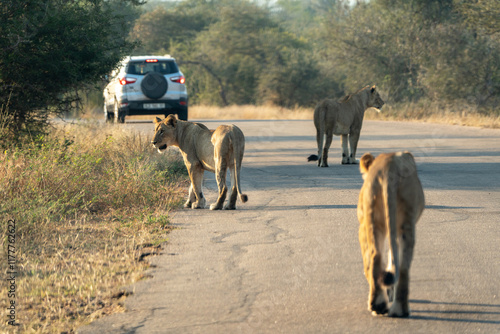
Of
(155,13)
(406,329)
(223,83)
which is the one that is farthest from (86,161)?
(155,13)

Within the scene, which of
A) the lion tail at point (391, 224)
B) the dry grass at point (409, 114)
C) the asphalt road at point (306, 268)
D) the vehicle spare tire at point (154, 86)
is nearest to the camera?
the lion tail at point (391, 224)

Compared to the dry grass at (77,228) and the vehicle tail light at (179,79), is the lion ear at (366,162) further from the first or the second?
the vehicle tail light at (179,79)

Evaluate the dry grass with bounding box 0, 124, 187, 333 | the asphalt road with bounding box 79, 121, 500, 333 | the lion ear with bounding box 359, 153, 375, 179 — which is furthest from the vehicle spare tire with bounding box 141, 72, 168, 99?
the lion ear with bounding box 359, 153, 375, 179

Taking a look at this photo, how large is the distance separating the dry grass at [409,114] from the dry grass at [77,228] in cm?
1573

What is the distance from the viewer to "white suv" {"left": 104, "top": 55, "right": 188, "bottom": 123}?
20.7m

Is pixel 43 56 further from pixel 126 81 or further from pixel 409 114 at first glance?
pixel 409 114

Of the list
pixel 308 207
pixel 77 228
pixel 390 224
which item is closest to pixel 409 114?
pixel 308 207

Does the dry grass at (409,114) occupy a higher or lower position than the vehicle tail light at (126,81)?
lower

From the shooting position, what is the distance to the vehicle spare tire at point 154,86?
20641 mm

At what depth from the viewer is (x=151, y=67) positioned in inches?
838

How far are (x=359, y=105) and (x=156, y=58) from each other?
30.5 ft

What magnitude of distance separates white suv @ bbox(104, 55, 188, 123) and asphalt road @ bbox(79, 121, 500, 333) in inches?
386

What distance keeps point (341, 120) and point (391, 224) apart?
8742 mm

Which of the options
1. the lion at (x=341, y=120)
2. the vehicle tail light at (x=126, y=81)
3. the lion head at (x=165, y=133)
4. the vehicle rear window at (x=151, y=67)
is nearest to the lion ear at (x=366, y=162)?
the lion head at (x=165, y=133)
